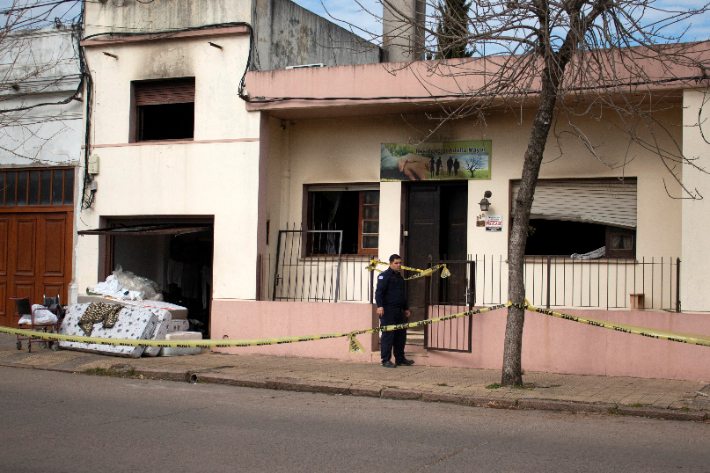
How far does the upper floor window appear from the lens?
13594mm

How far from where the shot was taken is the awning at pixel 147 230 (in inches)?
499

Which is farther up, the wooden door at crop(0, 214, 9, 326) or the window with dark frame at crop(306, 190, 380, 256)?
the window with dark frame at crop(306, 190, 380, 256)

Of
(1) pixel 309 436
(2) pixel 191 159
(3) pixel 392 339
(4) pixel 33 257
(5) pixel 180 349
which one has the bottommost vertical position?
(5) pixel 180 349

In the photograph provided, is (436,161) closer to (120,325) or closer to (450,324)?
(450,324)

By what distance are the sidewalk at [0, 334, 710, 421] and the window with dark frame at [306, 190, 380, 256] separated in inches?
99.8

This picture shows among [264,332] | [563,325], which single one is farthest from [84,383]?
[563,325]

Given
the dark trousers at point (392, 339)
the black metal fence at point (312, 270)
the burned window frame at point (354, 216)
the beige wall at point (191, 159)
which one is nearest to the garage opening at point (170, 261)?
the beige wall at point (191, 159)

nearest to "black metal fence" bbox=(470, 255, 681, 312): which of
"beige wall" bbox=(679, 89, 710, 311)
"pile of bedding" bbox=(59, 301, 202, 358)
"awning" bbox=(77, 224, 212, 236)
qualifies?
"beige wall" bbox=(679, 89, 710, 311)

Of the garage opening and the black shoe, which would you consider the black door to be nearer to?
the black shoe

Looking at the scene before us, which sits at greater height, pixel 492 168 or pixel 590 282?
pixel 492 168

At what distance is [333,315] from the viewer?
12.0m

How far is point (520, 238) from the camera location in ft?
29.0

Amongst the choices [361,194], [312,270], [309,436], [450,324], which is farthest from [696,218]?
[309,436]

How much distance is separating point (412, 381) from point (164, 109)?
7956mm
